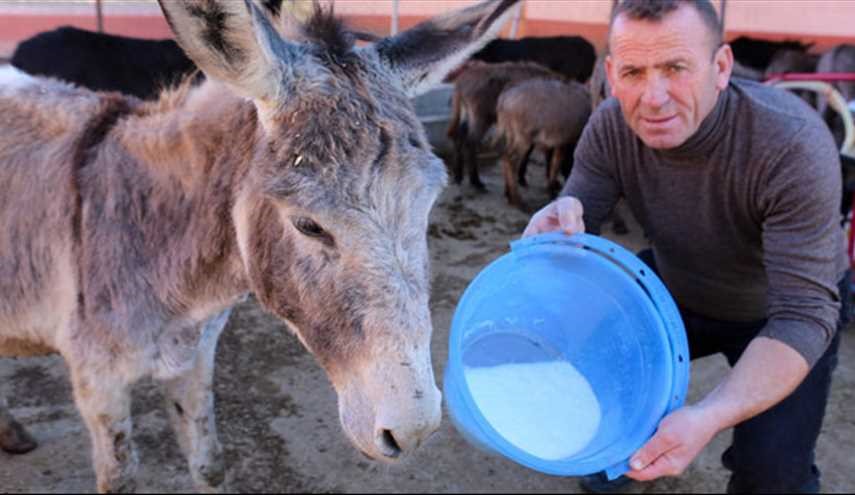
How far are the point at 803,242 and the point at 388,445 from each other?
131 cm

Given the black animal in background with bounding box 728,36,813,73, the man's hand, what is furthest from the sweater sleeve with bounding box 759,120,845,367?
the black animal in background with bounding box 728,36,813,73

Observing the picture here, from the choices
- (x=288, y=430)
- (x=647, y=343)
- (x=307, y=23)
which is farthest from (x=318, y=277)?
(x=288, y=430)

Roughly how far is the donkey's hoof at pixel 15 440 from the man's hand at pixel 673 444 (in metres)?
2.64

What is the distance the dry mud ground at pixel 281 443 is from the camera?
2959 mm

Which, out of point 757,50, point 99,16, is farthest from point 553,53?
point 99,16

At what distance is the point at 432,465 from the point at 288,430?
0.71m

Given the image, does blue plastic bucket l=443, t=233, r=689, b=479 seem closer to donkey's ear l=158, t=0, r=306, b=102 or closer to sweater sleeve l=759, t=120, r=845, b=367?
sweater sleeve l=759, t=120, r=845, b=367

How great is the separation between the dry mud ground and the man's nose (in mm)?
1549

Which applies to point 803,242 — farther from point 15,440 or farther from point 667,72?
point 15,440

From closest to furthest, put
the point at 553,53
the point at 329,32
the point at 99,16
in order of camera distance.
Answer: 1. the point at 329,32
2. the point at 99,16
3. the point at 553,53

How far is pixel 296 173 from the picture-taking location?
1.57m

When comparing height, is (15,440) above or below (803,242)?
below

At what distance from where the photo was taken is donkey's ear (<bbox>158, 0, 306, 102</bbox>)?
1504 millimetres

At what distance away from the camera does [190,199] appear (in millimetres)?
2043
